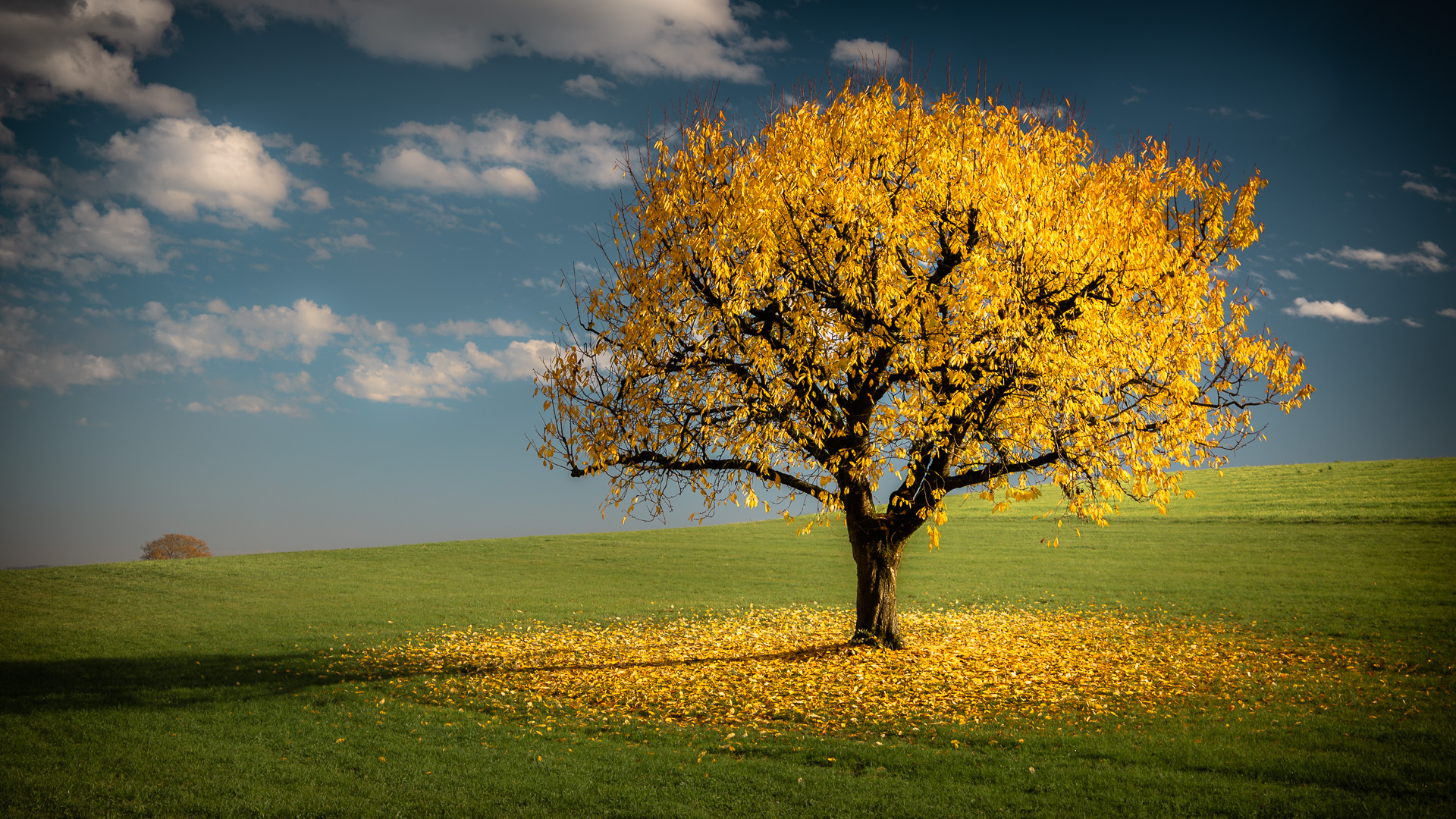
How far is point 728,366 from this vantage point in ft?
45.0

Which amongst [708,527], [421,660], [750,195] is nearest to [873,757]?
[750,195]

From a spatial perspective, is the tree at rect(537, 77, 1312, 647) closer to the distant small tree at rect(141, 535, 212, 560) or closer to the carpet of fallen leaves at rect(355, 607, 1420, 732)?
the carpet of fallen leaves at rect(355, 607, 1420, 732)

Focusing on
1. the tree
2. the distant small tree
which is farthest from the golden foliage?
the distant small tree

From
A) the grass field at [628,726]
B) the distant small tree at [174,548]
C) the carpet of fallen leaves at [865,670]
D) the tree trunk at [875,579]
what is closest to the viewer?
the grass field at [628,726]

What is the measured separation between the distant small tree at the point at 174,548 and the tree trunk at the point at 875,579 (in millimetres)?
49616

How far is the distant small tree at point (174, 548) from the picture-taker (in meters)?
49.3

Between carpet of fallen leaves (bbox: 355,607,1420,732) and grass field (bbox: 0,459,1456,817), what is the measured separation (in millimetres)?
608

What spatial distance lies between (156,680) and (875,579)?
14075mm

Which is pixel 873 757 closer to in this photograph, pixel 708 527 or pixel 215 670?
pixel 215 670

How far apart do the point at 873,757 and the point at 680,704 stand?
12.5 ft

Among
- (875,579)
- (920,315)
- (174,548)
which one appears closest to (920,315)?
(920,315)

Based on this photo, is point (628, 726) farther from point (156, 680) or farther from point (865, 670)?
point (156, 680)

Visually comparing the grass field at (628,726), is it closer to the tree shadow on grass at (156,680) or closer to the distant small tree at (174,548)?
the tree shadow on grass at (156,680)

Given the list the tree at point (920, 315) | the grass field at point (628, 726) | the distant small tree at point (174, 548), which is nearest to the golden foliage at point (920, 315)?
the tree at point (920, 315)
